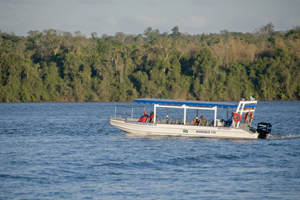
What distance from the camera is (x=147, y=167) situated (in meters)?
18.6

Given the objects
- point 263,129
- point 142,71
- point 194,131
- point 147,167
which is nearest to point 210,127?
point 194,131

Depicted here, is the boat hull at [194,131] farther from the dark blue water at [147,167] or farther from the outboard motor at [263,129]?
the dark blue water at [147,167]

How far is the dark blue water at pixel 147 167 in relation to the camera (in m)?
14.9

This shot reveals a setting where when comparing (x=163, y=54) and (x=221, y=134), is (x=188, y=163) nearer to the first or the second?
(x=221, y=134)

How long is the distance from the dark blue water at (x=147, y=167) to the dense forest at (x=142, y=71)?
2060 inches

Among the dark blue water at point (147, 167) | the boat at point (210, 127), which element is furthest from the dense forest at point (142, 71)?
the boat at point (210, 127)

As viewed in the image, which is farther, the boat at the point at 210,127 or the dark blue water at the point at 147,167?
the boat at the point at 210,127

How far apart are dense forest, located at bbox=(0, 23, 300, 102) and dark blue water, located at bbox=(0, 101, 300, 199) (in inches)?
2060

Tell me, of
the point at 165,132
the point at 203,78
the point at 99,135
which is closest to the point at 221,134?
the point at 165,132

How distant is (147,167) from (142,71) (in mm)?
68703

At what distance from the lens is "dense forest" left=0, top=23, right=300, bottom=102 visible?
79.1 metres

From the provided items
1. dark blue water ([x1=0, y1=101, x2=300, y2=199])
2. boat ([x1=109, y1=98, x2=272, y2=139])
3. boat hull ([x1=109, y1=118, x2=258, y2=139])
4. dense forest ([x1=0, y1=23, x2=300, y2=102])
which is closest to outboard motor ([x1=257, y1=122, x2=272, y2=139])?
boat ([x1=109, y1=98, x2=272, y2=139])

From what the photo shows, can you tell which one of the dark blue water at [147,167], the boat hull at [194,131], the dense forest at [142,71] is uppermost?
the dense forest at [142,71]

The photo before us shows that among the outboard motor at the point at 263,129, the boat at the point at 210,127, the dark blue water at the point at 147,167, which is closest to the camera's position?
the dark blue water at the point at 147,167
